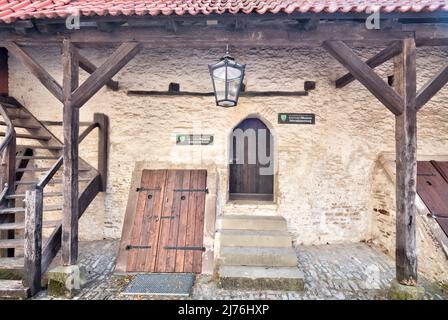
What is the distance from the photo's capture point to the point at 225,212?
17.2 ft

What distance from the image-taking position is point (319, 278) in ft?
13.1

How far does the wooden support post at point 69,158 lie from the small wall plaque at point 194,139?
2.01 m

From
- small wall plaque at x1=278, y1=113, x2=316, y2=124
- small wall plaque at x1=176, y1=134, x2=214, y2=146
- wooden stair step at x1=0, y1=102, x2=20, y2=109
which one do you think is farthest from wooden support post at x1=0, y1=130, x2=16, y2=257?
small wall plaque at x1=278, y1=113, x2=316, y2=124

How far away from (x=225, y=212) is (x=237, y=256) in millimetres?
1159

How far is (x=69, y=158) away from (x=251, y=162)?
3337mm

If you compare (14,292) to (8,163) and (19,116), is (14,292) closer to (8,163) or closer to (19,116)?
(8,163)

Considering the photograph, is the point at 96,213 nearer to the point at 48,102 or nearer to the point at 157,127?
the point at 157,127

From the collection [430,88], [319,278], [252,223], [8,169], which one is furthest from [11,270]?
[430,88]

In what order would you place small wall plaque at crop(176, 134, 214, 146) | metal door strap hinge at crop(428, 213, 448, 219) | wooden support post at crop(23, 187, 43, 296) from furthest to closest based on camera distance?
small wall plaque at crop(176, 134, 214, 146)
metal door strap hinge at crop(428, 213, 448, 219)
wooden support post at crop(23, 187, 43, 296)

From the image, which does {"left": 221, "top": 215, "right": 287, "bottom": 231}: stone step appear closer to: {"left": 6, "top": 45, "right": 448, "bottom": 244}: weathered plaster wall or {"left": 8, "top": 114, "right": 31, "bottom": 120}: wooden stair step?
{"left": 6, "top": 45, "right": 448, "bottom": 244}: weathered plaster wall

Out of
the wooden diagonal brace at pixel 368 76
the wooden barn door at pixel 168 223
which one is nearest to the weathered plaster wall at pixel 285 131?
the wooden barn door at pixel 168 223

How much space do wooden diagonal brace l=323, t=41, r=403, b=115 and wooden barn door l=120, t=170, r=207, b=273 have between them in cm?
306

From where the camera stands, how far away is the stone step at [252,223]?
4.86 metres

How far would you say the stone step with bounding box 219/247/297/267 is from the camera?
13.6ft
